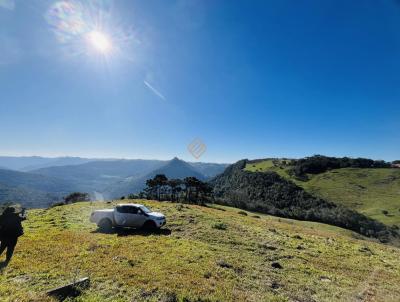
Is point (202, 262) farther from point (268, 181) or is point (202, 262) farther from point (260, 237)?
point (268, 181)

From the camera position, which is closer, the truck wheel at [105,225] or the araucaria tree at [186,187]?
the truck wheel at [105,225]

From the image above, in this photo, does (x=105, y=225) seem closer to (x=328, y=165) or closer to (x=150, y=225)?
(x=150, y=225)

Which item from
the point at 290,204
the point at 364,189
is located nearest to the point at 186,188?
the point at 290,204

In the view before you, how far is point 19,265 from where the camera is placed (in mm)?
11734

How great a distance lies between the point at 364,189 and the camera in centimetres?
14362

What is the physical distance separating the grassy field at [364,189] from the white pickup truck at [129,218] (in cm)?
11225

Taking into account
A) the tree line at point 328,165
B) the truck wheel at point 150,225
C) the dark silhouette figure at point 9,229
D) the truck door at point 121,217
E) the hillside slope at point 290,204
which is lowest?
the hillside slope at point 290,204

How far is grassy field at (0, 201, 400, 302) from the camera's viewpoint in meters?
9.59

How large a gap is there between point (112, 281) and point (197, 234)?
1161 cm

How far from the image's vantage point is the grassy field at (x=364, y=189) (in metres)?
114

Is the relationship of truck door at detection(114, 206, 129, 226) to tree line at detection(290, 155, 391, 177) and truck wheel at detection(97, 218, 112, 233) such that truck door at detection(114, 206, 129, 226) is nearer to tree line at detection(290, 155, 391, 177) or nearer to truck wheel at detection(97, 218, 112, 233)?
truck wheel at detection(97, 218, 112, 233)

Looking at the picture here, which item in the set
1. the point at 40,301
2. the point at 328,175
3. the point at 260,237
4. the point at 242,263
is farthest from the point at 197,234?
the point at 328,175

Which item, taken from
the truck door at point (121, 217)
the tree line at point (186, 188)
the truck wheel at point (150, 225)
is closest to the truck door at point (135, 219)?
the truck door at point (121, 217)

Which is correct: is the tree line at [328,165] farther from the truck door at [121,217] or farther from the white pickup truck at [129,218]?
the truck door at [121,217]
